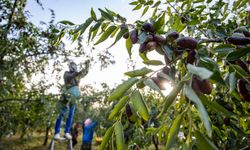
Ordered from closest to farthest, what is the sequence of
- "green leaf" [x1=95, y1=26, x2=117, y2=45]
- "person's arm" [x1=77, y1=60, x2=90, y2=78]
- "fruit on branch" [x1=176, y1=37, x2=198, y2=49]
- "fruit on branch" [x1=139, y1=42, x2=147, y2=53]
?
1. "fruit on branch" [x1=176, y1=37, x2=198, y2=49]
2. "fruit on branch" [x1=139, y1=42, x2=147, y2=53]
3. "green leaf" [x1=95, y1=26, x2=117, y2=45]
4. "person's arm" [x1=77, y1=60, x2=90, y2=78]

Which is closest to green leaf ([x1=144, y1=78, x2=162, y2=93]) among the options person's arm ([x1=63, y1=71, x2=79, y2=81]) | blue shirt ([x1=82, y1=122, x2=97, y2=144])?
person's arm ([x1=63, y1=71, x2=79, y2=81])

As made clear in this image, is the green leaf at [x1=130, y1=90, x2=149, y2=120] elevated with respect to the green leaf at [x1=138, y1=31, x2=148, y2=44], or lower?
lower

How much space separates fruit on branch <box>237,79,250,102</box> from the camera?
2.27ft

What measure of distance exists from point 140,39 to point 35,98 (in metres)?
5.59

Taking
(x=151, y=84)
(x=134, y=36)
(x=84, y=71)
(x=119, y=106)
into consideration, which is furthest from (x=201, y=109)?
(x=84, y=71)

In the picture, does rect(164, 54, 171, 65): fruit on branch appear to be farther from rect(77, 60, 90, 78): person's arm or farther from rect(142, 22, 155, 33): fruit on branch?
rect(77, 60, 90, 78): person's arm

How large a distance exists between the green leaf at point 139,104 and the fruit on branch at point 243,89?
0.22 metres

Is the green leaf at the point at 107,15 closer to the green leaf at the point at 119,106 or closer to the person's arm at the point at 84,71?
the green leaf at the point at 119,106

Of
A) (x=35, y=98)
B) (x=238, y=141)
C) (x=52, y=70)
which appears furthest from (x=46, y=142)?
(x=238, y=141)

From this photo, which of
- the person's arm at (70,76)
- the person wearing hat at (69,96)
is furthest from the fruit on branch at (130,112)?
the person's arm at (70,76)

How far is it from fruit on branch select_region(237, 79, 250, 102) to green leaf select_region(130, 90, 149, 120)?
0.72 ft

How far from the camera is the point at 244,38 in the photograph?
0.72m

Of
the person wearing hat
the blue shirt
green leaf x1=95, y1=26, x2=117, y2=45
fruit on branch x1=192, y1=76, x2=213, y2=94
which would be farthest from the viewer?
the blue shirt

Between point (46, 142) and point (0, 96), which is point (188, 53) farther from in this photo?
point (46, 142)
